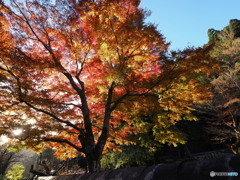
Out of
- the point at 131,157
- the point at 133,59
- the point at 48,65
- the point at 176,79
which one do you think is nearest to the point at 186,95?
the point at 176,79

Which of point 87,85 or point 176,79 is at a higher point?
point 87,85

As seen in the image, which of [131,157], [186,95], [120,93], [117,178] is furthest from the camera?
[131,157]

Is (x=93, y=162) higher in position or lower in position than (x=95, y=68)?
lower

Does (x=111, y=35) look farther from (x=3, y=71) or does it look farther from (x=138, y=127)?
(x=138, y=127)

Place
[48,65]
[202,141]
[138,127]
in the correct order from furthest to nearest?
[202,141]
[138,127]
[48,65]

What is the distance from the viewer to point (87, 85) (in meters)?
8.50

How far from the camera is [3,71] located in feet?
19.5

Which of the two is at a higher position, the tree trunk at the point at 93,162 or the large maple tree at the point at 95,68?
the large maple tree at the point at 95,68

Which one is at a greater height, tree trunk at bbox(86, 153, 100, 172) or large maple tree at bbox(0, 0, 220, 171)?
large maple tree at bbox(0, 0, 220, 171)

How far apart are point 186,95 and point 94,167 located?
16.9 feet

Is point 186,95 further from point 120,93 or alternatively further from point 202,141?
point 202,141

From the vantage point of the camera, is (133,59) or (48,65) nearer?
(48,65)

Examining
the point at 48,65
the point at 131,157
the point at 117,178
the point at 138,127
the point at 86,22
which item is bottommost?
the point at 117,178

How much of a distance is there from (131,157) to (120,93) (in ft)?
26.1
